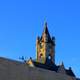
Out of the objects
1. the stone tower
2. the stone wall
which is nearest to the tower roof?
the stone tower

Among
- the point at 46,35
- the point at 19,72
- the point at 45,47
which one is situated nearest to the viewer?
the point at 19,72

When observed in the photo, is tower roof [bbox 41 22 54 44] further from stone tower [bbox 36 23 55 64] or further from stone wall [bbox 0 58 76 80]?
stone wall [bbox 0 58 76 80]

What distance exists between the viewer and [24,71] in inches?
731

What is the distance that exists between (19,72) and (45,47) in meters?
58.9

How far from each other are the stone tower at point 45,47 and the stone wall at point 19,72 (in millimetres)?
53527

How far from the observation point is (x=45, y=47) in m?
77.2

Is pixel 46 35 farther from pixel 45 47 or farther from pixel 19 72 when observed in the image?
pixel 19 72

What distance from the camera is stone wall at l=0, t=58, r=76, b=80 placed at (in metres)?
17.5

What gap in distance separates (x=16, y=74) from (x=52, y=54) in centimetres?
5873

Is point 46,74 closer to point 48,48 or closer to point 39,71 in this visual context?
point 39,71

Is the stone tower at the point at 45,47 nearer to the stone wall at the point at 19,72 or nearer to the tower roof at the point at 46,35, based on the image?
the tower roof at the point at 46,35

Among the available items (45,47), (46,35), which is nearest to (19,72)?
(45,47)

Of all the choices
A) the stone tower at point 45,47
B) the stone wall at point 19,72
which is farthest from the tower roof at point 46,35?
the stone wall at point 19,72

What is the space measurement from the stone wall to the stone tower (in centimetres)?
5353
